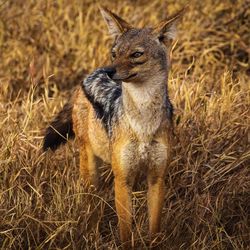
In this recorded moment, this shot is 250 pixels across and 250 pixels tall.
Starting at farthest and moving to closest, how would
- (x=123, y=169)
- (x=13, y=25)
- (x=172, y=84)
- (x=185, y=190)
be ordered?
1. (x=13, y=25)
2. (x=172, y=84)
3. (x=185, y=190)
4. (x=123, y=169)

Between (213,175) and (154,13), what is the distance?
138 inches

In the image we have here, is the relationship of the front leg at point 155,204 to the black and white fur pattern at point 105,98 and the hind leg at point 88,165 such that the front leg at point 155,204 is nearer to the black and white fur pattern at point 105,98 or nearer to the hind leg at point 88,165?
the black and white fur pattern at point 105,98

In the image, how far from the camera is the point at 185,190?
614cm

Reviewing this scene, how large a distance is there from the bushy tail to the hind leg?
0.30 m

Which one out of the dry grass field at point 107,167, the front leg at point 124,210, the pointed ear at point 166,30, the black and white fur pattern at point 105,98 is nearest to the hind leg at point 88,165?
the dry grass field at point 107,167

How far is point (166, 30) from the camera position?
541 centimetres

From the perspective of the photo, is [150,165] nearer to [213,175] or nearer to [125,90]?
[125,90]

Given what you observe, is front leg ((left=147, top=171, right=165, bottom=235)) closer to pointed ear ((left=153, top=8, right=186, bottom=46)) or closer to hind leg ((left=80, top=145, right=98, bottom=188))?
hind leg ((left=80, top=145, right=98, bottom=188))

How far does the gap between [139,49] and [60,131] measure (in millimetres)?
1416

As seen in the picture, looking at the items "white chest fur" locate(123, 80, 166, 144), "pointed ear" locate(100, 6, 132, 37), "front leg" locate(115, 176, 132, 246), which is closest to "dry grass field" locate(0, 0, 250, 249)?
"front leg" locate(115, 176, 132, 246)

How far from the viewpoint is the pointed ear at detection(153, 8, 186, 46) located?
5.37 meters

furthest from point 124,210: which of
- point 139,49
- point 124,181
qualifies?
point 139,49

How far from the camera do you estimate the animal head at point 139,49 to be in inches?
202

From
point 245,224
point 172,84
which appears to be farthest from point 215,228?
point 172,84
